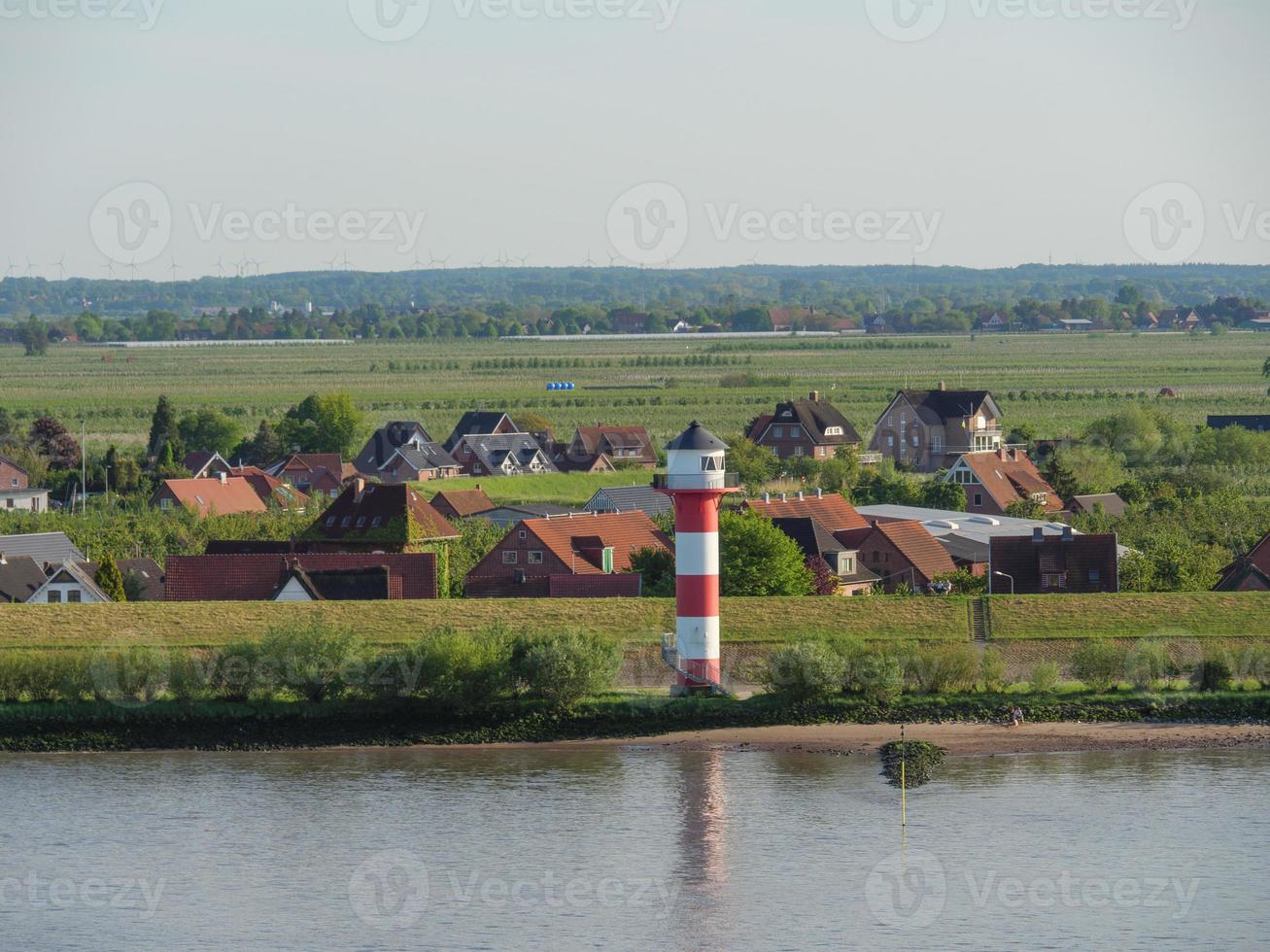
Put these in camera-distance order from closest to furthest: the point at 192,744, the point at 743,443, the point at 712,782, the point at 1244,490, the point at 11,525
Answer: the point at 712,782
the point at 192,744
the point at 11,525
the point at 1244,490
the point at 743,443

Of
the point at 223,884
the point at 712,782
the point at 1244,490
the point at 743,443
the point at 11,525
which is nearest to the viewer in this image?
the point at 223,884

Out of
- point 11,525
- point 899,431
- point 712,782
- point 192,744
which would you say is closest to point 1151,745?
point 712,782

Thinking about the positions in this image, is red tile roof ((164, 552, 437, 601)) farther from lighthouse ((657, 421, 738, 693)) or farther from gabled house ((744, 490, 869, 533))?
lighthouse ((657, 421, 738, 693))

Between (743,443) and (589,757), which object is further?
(743,443)

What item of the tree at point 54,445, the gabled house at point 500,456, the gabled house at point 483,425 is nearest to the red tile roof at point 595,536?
the gabled house at point 500,456

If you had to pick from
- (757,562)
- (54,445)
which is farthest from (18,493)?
(757,562)

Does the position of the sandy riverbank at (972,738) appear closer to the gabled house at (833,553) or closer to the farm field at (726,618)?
the farm field at (726,618)

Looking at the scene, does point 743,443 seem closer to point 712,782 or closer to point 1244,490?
point 1244,490
